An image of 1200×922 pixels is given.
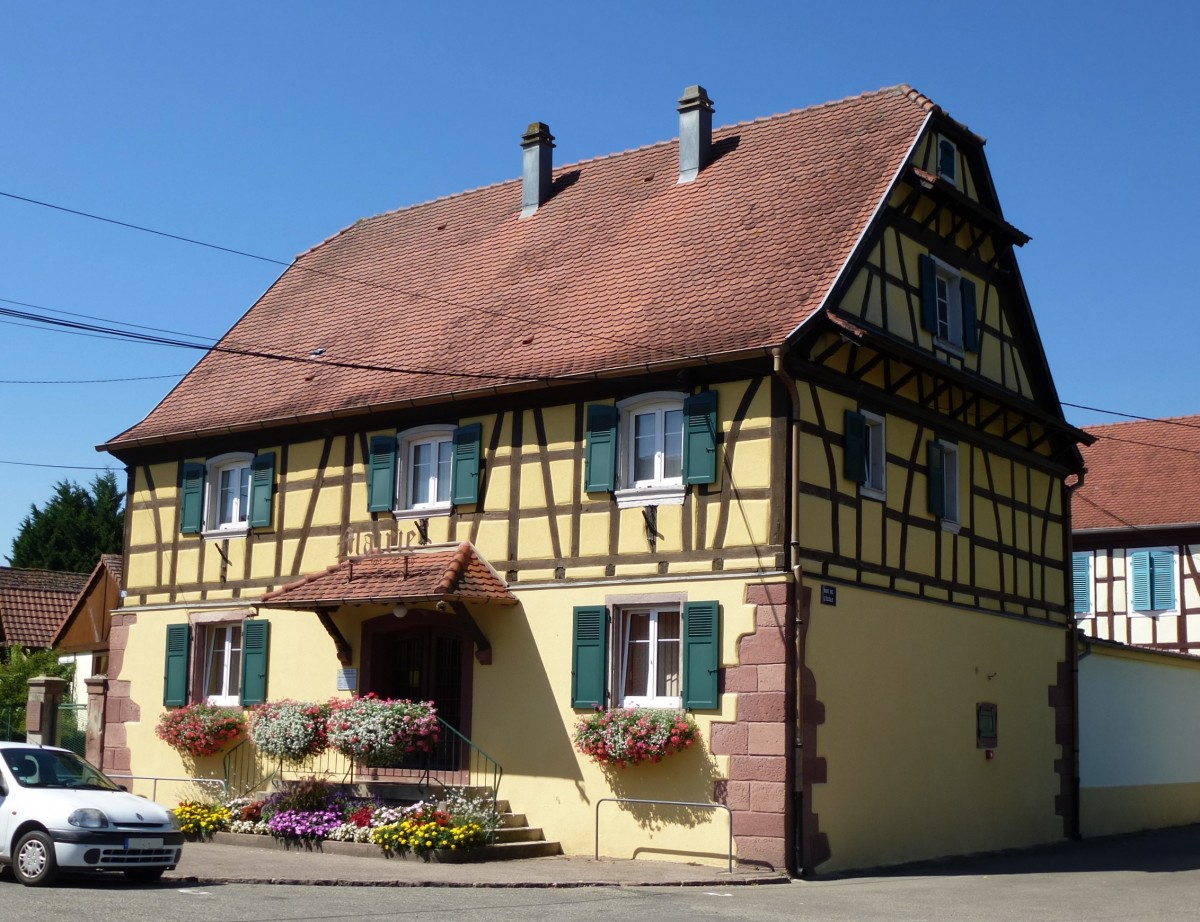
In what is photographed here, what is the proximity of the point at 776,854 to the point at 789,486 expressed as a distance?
4100 millimetres

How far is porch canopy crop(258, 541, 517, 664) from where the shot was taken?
64.8ft

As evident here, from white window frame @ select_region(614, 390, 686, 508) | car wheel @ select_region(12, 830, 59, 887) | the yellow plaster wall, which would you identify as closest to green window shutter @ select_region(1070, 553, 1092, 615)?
the yellow plaster wall

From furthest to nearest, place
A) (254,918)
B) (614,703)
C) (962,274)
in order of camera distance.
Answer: (962,274) → (614,703) → (254,918)

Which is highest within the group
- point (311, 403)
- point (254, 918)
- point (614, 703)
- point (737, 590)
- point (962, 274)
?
point (962, 274)

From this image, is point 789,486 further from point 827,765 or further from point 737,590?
point 827,765

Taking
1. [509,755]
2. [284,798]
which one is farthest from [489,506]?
[284,798]

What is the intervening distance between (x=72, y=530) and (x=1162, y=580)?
4218 centimetres

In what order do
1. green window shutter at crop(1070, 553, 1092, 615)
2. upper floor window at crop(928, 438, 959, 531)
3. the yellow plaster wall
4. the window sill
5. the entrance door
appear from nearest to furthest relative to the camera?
the yellow plaster wall, the window sill, the entrance door, upper floor window at crop(928, 438, 959, 531), green window shutter at crop(1070, 553, 1092, 615)

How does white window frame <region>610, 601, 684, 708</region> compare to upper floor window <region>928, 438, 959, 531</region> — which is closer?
white window frame <region>610, 601, 684, 708</region>

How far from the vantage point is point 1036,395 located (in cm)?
2498

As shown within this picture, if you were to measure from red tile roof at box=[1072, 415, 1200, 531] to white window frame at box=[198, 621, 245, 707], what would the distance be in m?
20.2

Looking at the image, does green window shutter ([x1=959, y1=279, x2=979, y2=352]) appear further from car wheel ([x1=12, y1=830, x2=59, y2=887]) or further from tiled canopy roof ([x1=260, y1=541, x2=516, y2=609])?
car wheel ([x1=12, y1=830, x2=59, y2=887])

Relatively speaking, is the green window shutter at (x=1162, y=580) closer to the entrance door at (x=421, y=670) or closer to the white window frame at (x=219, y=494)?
the entrance door at (x=421, y=670)

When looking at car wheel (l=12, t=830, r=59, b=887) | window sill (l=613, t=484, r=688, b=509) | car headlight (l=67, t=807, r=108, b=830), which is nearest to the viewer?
car wheel (l=12, t=830, r=59, b=887)
